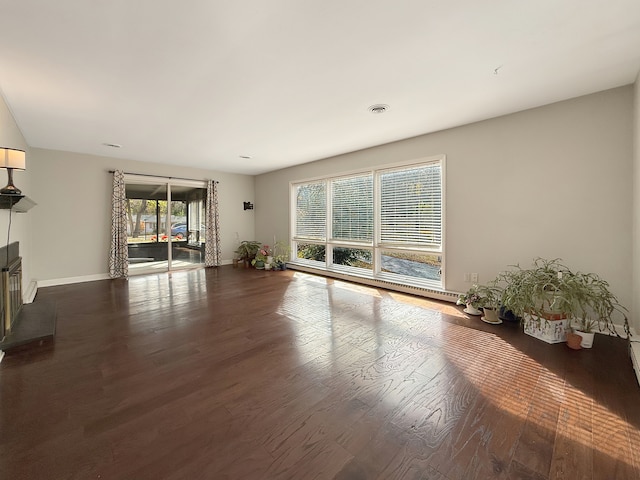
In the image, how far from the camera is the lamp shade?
8.36 ft

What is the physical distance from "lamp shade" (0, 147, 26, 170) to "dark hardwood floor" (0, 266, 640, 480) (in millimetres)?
1757

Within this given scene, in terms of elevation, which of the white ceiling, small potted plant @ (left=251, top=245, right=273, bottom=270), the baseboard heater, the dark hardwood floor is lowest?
the dark hardwood floor

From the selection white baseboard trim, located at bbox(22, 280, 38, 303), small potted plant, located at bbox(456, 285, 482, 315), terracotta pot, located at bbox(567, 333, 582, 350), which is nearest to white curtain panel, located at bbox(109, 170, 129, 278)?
white baseboard trim, located at bbox(22, 280, 38, 303)

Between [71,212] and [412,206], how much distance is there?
6641 millimetres

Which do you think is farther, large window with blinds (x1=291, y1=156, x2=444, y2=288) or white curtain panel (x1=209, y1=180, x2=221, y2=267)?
white curtain panel (x1=209, y1=180, x2=221, y2=267)

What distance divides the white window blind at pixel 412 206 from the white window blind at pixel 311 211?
1.63 m

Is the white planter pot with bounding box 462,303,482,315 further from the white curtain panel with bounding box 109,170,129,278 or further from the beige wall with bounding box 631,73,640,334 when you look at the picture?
the white curtain panel with bounding box 109,170,129,278

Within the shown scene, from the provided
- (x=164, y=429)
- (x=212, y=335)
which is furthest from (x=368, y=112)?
(x=164, y=429)

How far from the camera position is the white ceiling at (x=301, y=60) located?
1861mm

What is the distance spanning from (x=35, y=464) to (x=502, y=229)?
4.68 meters

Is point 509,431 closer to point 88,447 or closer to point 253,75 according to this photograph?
point 88,447

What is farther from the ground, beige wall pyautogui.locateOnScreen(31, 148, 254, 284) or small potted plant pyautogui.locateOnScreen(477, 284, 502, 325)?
beige wall pyautogui.locateOnScreen(31, 148, 254, 284)

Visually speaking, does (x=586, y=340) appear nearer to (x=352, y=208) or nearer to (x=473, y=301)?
(x=473, y=301)

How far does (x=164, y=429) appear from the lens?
5.36 feet
